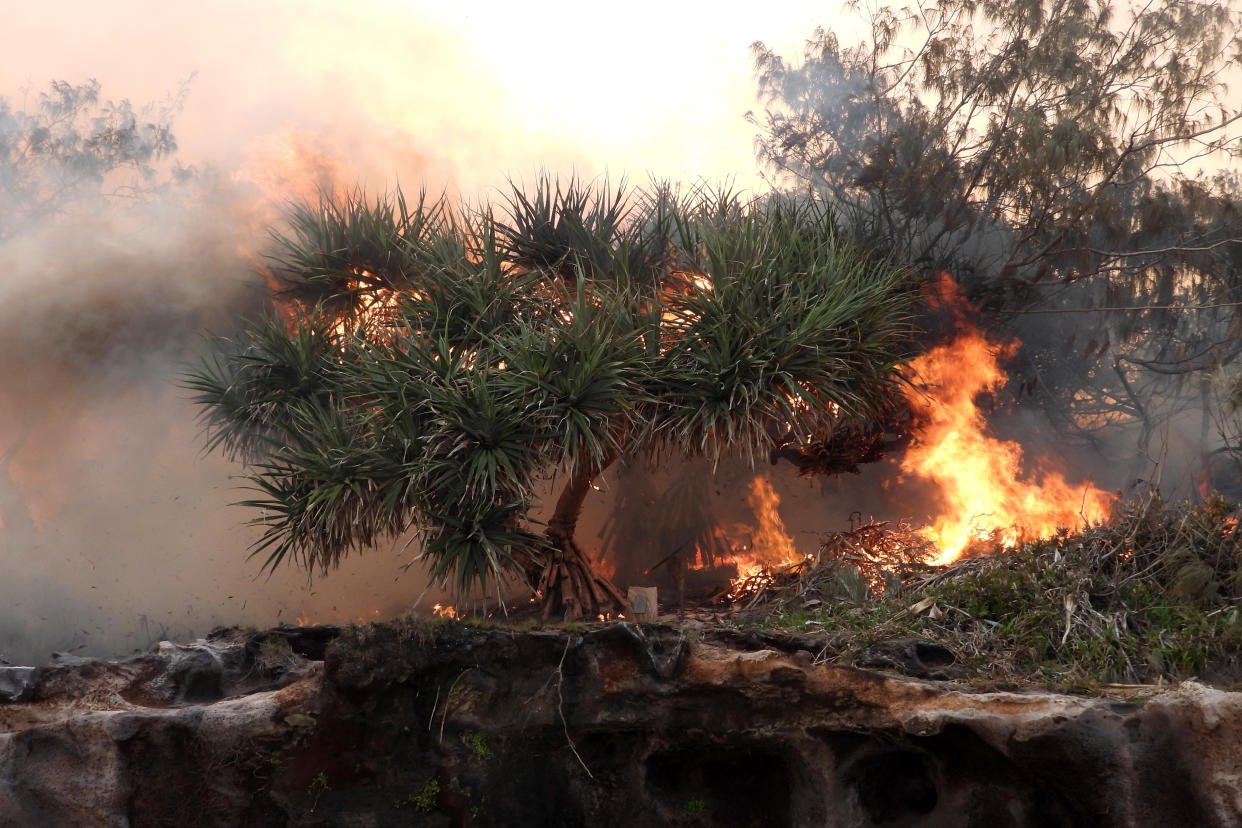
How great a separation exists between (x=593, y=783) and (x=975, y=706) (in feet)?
7.05

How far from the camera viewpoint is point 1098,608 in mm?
7121

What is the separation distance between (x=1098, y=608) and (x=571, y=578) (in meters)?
5.61

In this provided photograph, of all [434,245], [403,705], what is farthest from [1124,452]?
[403,705]

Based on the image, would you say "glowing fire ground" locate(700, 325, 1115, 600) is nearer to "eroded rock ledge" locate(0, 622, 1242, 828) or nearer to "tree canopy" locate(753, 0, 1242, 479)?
"tree canopy" locate(753, 0, 1242, 479)

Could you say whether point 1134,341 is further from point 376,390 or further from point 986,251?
point 376,390

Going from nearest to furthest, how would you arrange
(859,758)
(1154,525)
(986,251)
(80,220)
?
(859,758)
(1154,525)
(986,251)
(80,220)

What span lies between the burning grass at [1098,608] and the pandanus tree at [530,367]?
8.29 feet

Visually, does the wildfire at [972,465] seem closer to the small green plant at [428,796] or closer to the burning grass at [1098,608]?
the burning grass at [1098,608]

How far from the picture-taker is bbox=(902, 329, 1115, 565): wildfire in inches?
502

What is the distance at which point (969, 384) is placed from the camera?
45.9 feet

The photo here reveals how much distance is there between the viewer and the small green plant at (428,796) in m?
5.29

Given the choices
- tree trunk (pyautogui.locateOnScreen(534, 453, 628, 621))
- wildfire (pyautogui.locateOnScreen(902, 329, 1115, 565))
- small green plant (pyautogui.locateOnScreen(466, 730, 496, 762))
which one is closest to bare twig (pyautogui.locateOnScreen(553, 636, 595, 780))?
small green plant (pyautogui.locateOnScreen(466, 730, 496, 762))

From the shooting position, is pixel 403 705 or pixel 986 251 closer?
pixel 403 705

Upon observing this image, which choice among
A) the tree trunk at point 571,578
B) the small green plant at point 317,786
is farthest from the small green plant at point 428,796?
the tree trunk at point 571,578
